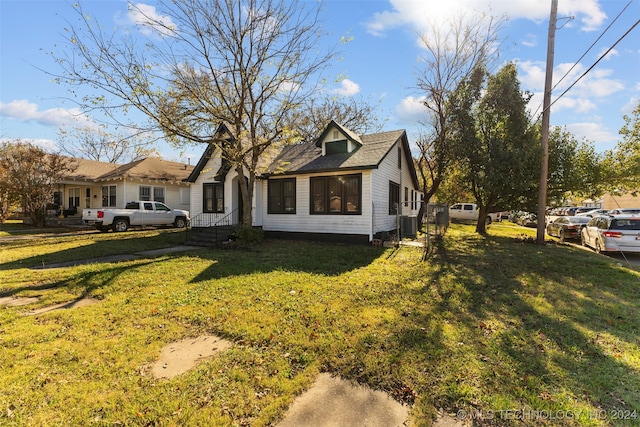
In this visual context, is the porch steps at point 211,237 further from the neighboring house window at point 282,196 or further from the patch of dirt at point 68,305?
the patch of dirt at point 68,305

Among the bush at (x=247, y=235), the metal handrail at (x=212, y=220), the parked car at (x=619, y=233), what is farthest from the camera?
the metal handrail at (x=212, y=220)

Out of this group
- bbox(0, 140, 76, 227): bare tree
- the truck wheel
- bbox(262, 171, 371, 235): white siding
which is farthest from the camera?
bbox(0, 140, 76, 227): bare tree

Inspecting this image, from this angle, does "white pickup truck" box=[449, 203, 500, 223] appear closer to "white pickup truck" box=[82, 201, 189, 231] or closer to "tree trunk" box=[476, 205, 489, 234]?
"tree trunk" box=[476, 205, 489, 234]

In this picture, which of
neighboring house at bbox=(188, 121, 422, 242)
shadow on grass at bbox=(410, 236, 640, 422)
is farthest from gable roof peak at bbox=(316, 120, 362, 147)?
shadow on grass at bbox=(410, 236, 640, 422)

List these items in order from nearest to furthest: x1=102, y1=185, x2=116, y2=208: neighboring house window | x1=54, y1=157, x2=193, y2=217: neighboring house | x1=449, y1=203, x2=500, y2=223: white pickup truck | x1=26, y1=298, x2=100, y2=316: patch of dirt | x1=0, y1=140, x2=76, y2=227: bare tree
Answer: x1=26, y1=298, x2=100, y2=316: patch of dirt < x1=0, y1=140, x2=76, y2=227: bare tree < x1=54, y1=157, x2=193, y2=217: neighboring house < x1=102, y1=185, x2=116, y2=208: neighboring house window < x1=449, y1=203, x2=500, y2=223: white pickup truck

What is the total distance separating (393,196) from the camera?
15766mm

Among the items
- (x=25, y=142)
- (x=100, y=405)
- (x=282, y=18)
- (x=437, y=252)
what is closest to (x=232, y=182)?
(x=282, y=18)

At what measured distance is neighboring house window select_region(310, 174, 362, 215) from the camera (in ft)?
41.1

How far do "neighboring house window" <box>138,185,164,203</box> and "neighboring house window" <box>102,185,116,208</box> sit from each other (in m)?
2.08

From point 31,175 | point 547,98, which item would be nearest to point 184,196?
point 31,175

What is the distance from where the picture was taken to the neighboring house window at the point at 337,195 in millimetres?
12523

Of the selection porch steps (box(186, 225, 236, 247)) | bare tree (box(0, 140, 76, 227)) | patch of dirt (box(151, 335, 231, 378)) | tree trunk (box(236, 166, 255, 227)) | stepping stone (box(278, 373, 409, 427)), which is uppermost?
bare tree (box(0, 140, 76, 227))

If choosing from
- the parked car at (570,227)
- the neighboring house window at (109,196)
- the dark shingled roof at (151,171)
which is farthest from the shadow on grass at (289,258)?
the neighboring house window at (109,196)

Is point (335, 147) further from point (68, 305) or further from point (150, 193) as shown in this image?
point (150, 193)
